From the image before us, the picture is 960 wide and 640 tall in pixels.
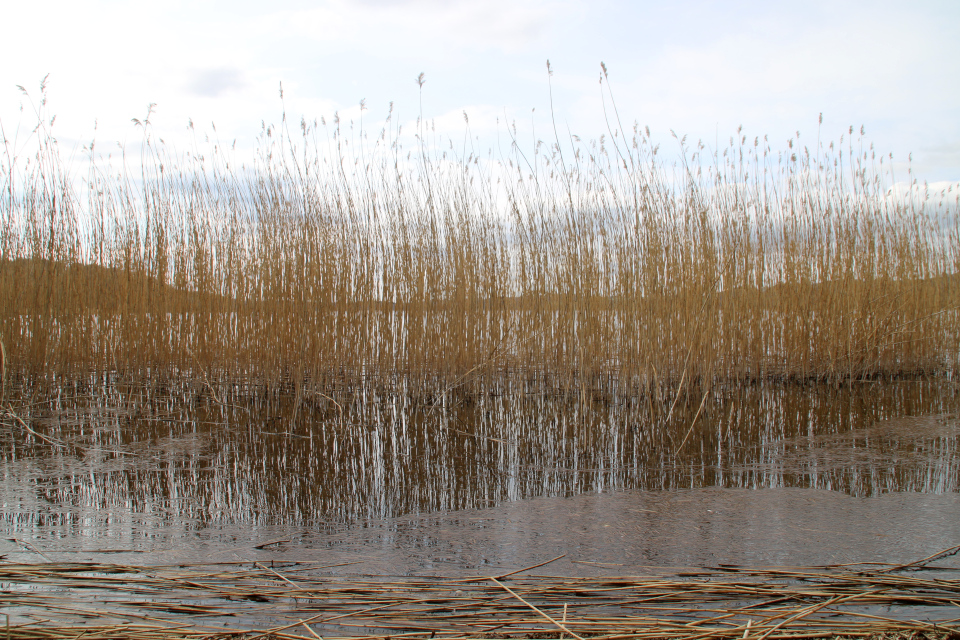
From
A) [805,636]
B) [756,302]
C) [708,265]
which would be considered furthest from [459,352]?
[805,636]

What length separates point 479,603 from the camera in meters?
1.01

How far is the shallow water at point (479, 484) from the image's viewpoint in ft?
4.40

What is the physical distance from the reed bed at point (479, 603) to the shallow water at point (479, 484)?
0.12m

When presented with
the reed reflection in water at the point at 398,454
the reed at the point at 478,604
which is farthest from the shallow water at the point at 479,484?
the reed at the point at 478,604

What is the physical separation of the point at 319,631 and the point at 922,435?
2.80 m

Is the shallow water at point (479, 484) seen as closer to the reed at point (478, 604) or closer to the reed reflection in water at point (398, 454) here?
the reed reflection in water at point (398, 454)

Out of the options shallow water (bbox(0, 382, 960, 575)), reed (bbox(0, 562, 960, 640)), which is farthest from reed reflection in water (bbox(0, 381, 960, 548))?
reed (bbox(0, 562, 960, 640))

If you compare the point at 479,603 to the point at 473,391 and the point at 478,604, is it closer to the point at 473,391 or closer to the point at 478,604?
the point at 478,604

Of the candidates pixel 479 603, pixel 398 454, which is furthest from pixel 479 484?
pixel 479 603

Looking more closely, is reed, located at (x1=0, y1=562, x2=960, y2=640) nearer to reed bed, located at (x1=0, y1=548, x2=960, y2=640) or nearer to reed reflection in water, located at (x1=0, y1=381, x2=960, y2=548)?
reed bed, located at (x1=0, y1=548, x2=960, y2=640)

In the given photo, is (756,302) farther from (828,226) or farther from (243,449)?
(243,449)

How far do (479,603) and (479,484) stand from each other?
34.3 inches

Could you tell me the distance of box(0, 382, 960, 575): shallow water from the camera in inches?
52.8

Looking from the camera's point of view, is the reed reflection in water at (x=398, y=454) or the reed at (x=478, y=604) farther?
the reed reflection in water at (x=398, y=454)
